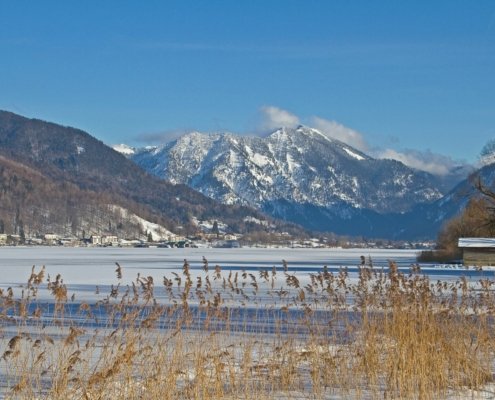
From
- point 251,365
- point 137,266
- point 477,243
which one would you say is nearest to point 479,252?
point 477,243

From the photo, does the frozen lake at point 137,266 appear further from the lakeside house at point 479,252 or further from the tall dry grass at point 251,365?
the lakeside house at point 479,252

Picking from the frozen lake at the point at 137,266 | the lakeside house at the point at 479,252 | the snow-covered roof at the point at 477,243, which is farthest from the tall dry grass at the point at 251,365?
the snow-covered roof at the point at 477,243

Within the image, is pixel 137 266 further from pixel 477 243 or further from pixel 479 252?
pixel 477 243

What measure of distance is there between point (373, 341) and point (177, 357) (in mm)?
2586

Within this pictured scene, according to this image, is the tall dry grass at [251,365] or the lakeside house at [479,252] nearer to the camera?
the tall dry grass at [251,365]

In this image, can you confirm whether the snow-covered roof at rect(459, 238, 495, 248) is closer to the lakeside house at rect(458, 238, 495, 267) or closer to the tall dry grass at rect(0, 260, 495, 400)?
the lakeside house at rect(458, 238, 495, 267)

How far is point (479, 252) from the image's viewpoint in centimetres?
5803

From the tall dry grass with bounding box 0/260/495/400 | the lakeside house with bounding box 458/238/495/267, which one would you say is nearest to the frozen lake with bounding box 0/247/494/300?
the tall dry grass with bounding box 0/260/495/400

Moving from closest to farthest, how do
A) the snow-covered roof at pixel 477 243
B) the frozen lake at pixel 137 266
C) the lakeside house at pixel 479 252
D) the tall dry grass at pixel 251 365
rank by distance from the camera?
the tall dry grass at pixel 251 365, the frozen lake at pixel 137 266, the lakeside house at pixel 479 252, the snow-covered roof at pixel 477 243

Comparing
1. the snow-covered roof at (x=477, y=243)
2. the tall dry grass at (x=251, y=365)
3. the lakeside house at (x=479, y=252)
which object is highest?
the snow-covered roof at (x=477, y=243)

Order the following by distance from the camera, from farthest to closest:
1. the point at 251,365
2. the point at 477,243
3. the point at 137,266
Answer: the point at 477,243
the point at 137,266
the point at 251,365

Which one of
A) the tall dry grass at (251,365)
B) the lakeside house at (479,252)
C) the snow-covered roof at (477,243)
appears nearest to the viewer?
the tall dry grass at (251,365)

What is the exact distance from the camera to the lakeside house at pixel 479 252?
57156 mm

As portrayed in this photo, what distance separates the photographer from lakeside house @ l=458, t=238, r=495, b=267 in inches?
2250
